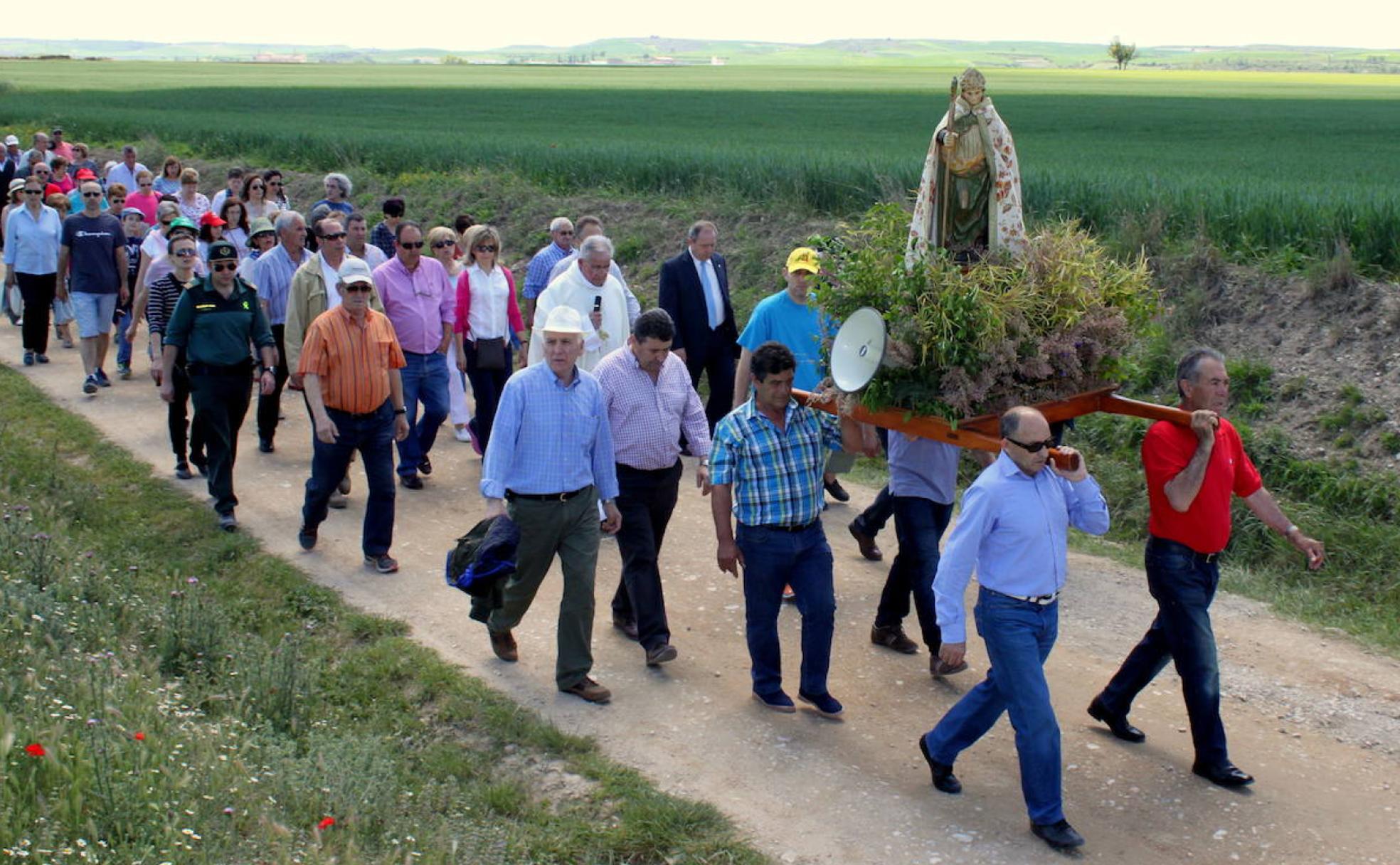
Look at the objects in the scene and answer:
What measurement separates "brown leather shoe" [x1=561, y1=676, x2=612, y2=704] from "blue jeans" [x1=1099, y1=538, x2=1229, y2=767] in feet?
8.92

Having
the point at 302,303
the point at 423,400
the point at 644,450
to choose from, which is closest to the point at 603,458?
the point at 644,450

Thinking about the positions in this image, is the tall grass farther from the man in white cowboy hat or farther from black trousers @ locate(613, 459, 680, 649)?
the man in white cowboy hat

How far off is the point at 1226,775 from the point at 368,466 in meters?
5.47

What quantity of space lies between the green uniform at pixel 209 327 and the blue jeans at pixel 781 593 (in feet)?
14.7

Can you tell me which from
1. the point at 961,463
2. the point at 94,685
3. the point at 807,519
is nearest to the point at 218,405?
the point at 94,685

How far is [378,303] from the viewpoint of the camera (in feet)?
34.1

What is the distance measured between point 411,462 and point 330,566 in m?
2.01

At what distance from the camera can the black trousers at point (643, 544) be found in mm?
7680

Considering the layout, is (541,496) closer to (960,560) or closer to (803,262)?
(960,560)

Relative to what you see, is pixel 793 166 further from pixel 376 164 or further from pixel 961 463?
pixel 376 164

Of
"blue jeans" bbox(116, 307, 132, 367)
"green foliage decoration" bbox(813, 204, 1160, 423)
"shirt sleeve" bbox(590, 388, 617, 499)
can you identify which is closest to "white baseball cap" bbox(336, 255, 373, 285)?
"shirt sleeve" bbox(590, 388, 617, 499)

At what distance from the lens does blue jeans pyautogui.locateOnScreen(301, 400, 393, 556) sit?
29.8 ft

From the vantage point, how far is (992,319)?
6.21 m

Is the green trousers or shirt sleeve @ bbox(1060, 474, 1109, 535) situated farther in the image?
the green trousers
